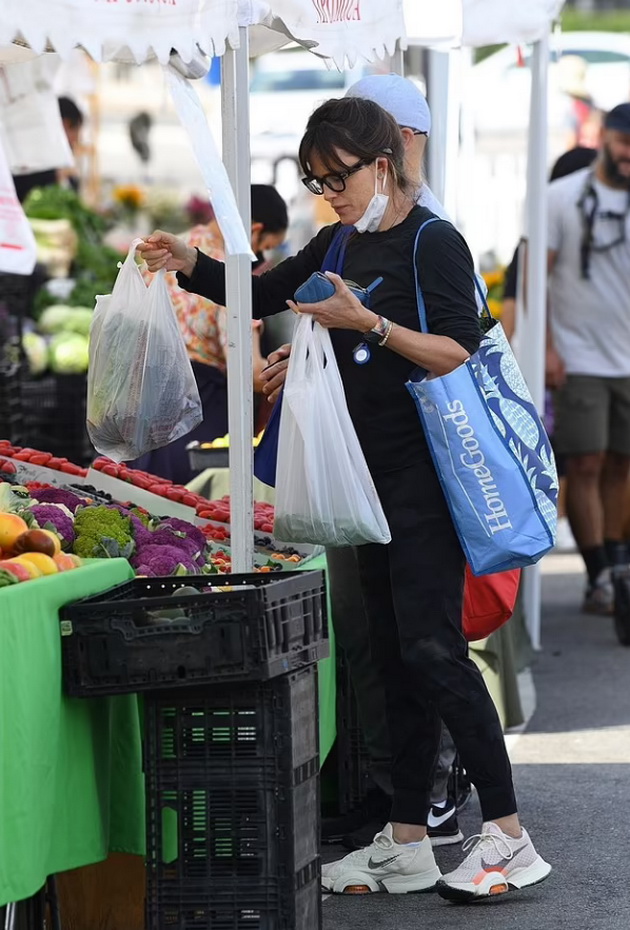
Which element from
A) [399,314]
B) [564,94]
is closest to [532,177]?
[399,314]

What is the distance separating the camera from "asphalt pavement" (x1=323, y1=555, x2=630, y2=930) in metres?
4.22

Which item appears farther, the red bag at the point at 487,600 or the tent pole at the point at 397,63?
the tent pole at the point at 397,63

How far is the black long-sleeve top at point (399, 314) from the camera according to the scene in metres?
4.04

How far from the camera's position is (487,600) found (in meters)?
4.48

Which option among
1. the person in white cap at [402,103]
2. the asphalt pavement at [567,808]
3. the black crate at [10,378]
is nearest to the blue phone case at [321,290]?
the person in white cap at [402,103]

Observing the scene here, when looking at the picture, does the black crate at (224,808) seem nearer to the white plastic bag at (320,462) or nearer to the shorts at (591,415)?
the white plastic bag at (320,462)

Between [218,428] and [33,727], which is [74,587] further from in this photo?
[218,428]

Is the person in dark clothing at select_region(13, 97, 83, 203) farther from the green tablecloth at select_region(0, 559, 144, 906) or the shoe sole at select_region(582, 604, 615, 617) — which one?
the green tablecloth at select_region(0, 559, 144, 906)

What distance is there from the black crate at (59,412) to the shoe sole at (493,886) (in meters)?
4.80

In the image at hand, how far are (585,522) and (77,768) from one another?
5.13 metres

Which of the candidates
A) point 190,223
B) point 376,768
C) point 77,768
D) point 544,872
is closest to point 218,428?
point 376,768

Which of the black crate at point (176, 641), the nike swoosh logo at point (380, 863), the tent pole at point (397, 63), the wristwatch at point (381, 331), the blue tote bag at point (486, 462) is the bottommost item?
the nike swoosh logo at point (380, 863)

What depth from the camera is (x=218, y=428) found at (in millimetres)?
6750

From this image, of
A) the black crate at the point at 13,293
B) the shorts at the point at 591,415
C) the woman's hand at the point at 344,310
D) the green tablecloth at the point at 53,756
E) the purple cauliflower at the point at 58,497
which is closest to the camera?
the green tablecloth at the point at 53,756
